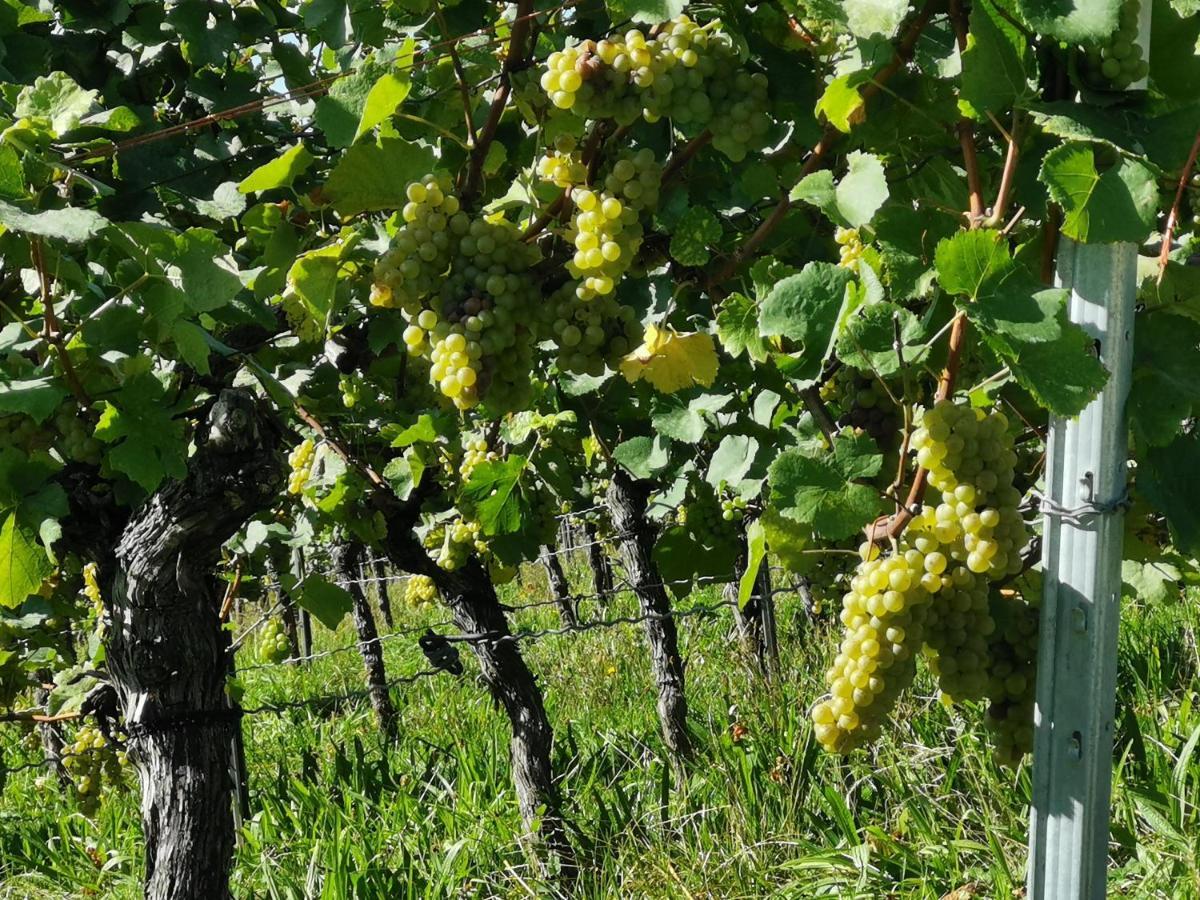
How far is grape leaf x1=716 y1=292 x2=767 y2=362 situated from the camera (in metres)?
1.53

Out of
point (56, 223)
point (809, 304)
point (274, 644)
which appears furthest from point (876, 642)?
point (274, 644)

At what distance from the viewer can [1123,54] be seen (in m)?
1.09

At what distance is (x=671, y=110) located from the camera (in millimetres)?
1327

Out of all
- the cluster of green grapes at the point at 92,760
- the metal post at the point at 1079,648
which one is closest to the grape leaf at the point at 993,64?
the metal post at the point at 1079,648

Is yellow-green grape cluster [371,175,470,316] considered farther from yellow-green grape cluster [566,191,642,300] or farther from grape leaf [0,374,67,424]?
grape leaf [0,374,67,424]

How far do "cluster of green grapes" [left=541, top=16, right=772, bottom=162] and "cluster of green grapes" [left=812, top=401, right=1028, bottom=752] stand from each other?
0.42 m

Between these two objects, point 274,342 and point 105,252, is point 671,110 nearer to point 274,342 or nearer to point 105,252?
point 105,252

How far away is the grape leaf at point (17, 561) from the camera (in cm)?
205

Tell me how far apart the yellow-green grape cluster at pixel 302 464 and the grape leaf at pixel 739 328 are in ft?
5.67

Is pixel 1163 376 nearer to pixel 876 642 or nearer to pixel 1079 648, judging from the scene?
pixel 1079 648

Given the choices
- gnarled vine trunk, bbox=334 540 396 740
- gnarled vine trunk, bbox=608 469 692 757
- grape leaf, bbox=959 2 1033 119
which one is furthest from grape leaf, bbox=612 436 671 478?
gnarled vine trunk, bbox=334 540 396 740

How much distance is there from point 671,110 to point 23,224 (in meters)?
0.82

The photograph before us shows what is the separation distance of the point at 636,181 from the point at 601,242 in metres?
0.11

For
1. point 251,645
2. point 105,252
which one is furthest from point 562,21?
point 251,645
